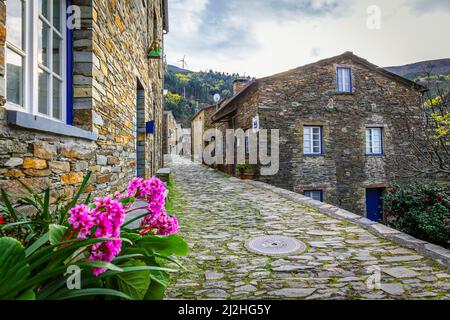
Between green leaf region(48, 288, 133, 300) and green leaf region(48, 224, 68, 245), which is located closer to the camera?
green leaf region(48, 288, 133, 300)

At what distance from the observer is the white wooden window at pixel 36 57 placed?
199 cm

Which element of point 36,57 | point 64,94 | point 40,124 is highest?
point 36,57

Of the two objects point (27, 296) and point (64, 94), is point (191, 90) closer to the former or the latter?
point (64, 94)

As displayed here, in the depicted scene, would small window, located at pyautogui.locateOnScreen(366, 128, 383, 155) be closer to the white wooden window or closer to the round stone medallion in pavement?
the round stone medallion in pavement

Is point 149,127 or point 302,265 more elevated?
point 149,127

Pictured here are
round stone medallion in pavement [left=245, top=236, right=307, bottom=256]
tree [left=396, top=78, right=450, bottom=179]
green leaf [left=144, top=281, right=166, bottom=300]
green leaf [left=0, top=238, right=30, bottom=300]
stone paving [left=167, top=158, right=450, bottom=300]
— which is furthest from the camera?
tree [left=396, top=78, right=450, bottom=179]

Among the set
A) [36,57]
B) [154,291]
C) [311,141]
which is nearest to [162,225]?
[154,291]

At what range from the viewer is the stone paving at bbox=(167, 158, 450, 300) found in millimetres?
2301

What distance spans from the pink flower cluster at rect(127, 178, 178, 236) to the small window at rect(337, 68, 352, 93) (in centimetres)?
1206

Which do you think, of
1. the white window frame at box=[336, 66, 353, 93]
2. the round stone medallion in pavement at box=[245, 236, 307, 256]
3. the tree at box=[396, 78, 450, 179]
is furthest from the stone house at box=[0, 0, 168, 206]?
the white window frame at box=[336, 66, 353, 93]

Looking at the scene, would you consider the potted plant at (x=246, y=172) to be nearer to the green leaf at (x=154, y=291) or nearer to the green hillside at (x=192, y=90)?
the green leaf at (x=154, y=291)

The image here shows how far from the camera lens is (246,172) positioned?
11.6m

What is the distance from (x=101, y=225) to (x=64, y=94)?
2.15 meters

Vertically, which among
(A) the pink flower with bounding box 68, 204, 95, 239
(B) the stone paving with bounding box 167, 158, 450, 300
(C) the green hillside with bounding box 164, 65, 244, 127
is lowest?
(B) the stone paving with bounding box 167, 158, 450, 300
